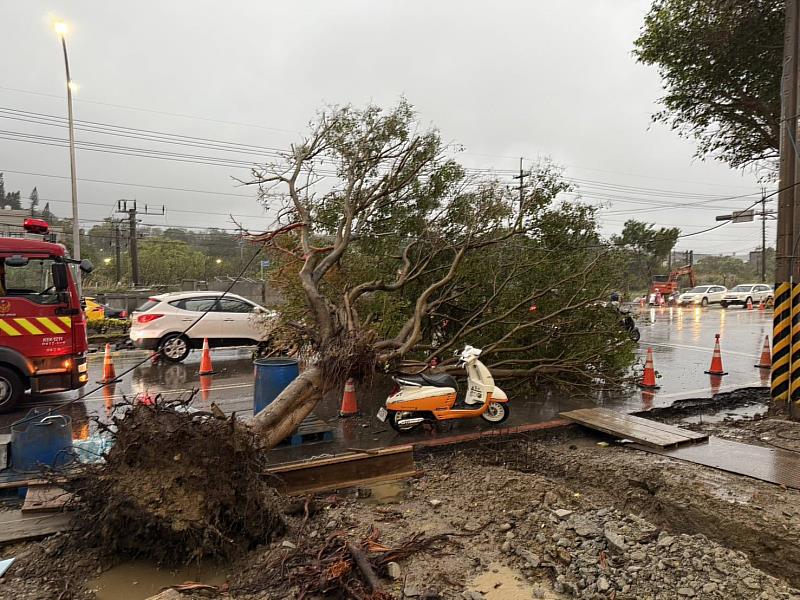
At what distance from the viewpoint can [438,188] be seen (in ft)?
33.5

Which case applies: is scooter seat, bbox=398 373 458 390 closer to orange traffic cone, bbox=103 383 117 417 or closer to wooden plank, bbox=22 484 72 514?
wooden plank, bbox=22 484 72 514

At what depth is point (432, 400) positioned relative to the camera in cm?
623

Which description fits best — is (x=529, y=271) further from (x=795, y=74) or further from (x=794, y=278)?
(x=795, y=74)

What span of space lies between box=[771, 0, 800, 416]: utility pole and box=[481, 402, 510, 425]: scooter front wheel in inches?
172

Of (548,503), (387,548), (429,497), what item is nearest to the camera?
(387,548)

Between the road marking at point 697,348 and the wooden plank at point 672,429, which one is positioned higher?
the wooden plank at point 672,429

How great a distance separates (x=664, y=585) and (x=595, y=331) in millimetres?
5778

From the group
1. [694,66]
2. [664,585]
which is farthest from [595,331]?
[694,66]

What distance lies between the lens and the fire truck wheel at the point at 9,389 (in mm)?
7156

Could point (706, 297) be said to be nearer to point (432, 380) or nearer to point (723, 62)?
point (723, 62)

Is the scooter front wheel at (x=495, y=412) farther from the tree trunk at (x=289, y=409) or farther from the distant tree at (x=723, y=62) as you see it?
the distant tree at (x=723, y=62)

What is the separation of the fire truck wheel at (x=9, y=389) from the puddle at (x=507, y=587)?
7.30m

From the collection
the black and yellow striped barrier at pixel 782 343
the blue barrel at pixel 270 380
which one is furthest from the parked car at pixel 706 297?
the blue barrel at pixel 270 380

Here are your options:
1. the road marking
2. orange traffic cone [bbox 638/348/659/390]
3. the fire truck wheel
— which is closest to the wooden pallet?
the fire truck wheel
